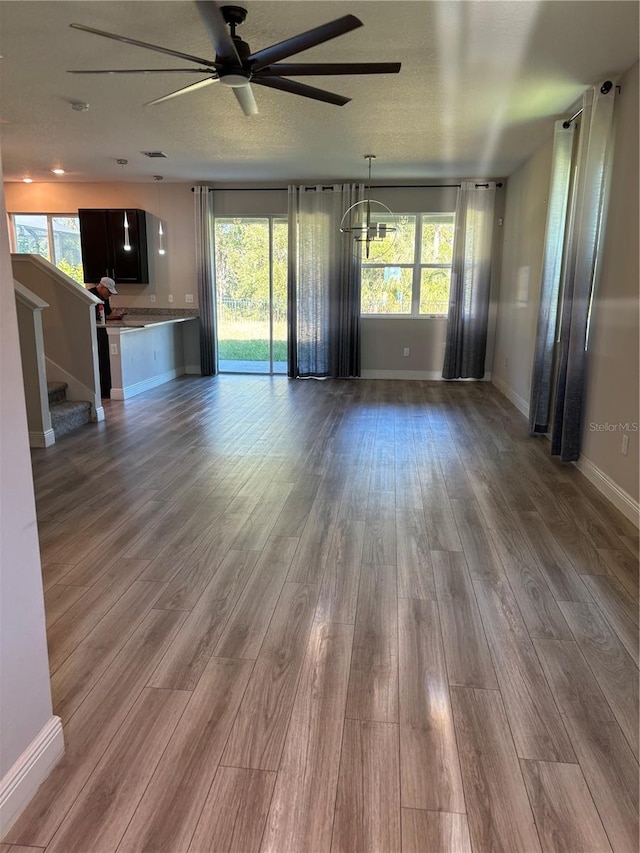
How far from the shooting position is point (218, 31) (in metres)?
2.55

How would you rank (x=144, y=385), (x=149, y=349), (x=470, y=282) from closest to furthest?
(x=144, y=385) → (x=149, y=349) → (x=470, y=282)

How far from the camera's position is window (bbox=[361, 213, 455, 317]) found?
26.1ft

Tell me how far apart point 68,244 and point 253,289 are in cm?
292

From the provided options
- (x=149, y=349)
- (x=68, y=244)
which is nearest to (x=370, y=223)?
(x=149, y=349)

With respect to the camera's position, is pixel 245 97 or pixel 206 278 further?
pixel 206 278

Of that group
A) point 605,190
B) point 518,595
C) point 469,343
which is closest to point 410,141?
point 605,190

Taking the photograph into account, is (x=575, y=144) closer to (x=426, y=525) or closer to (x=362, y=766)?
(x=426, y=525)

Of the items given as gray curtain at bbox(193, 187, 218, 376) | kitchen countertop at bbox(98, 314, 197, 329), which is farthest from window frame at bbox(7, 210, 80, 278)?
gray curtain at bbox(193, 187, 218, 376)

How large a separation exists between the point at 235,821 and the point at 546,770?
33.9 inches

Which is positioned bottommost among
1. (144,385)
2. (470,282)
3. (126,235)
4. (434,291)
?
(144,385)

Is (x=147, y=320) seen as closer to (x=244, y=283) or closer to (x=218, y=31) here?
(x=244, y=283)

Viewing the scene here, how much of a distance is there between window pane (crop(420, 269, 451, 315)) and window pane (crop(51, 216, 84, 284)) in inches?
205

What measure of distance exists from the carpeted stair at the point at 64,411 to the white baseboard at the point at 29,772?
152 inches

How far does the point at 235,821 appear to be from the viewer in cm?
139
